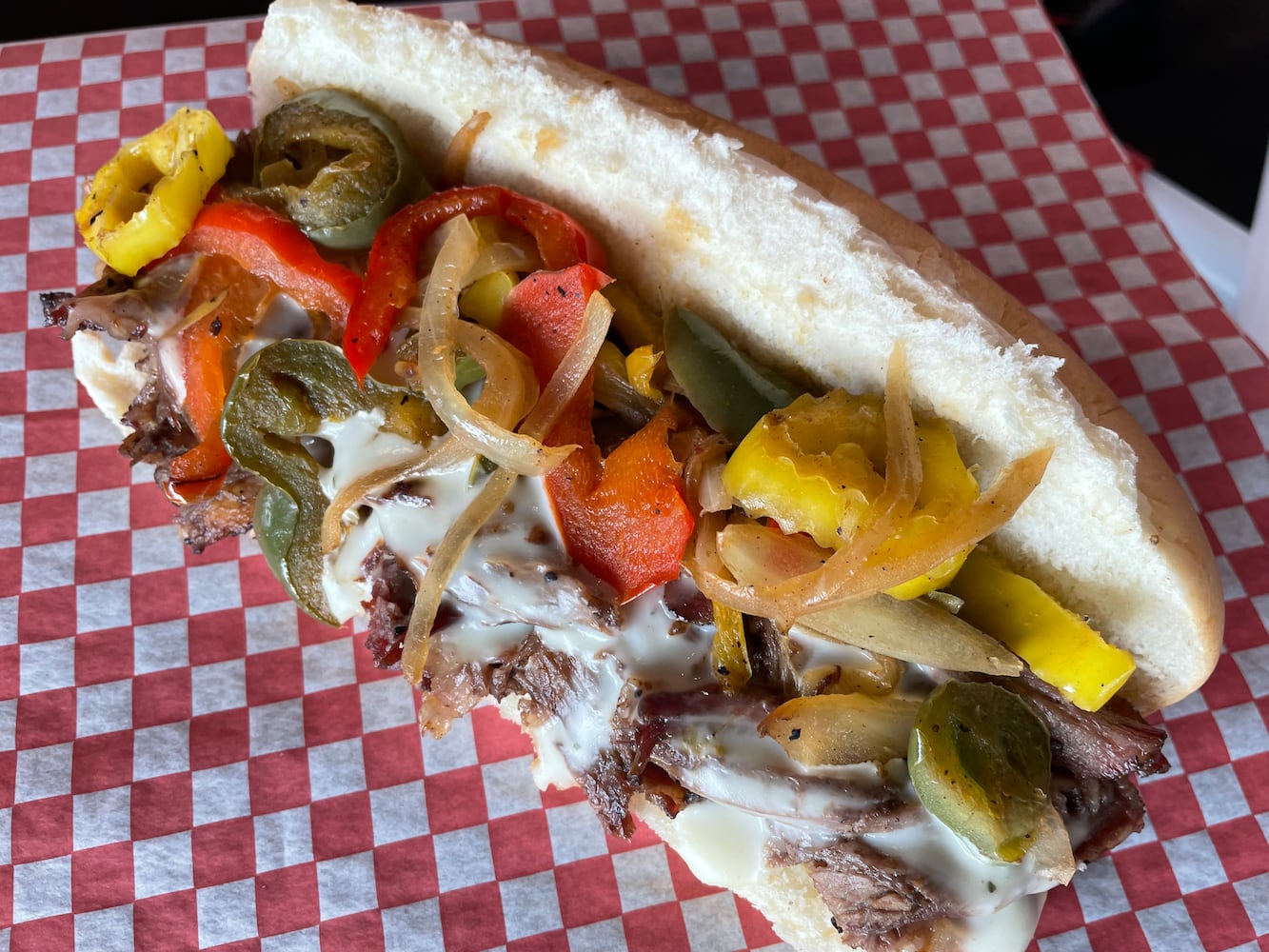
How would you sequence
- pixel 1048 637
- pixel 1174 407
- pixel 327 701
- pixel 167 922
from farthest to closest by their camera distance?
pixel 1174 407 → pixel 327 701 → pixel 167 922 → pixel 1048 637

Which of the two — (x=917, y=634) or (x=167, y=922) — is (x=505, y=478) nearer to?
(x=917, y=634)

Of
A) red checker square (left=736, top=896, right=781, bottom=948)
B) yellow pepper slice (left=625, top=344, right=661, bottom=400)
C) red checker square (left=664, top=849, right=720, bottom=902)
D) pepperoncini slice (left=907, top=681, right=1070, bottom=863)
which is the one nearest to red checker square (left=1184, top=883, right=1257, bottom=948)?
pepperoncini slice (left=907, top=681, right=1070, bottom=863)

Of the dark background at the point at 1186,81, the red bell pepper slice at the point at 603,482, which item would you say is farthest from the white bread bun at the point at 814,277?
the dark background at the point at 1186,81

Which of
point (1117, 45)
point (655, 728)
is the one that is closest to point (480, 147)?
point (655, 728)

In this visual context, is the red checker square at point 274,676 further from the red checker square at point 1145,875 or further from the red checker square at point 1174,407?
Result: the red checker square at point 1174,407

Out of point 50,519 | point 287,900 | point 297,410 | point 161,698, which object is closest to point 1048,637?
point 297,410
